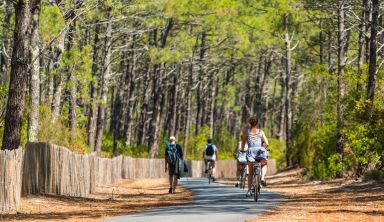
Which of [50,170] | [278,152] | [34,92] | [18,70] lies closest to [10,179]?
[18,70]

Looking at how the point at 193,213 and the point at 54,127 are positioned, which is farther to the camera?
the point at 54,127

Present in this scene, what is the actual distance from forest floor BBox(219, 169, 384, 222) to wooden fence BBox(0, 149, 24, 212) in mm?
4906

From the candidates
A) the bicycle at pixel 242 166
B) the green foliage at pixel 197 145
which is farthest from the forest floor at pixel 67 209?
the green foliage at pixel 197 145

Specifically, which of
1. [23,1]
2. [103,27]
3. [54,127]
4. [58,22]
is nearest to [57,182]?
[23,1]

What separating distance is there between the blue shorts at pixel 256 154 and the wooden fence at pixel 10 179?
16.4 feet

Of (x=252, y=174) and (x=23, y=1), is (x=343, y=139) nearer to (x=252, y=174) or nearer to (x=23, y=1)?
(x=252, y=174)

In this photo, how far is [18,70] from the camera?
19234 mm

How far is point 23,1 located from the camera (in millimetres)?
18938

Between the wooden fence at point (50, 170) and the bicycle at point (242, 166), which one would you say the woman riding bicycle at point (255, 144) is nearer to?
the wooden fence at point (50, 170)

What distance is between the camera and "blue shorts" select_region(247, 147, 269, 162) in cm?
1894

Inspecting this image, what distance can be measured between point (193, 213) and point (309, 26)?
4091 cm

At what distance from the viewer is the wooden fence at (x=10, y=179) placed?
1669 centimetres

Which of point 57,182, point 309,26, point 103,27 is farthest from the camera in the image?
point 309,26

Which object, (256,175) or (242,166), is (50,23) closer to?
(242,166)
